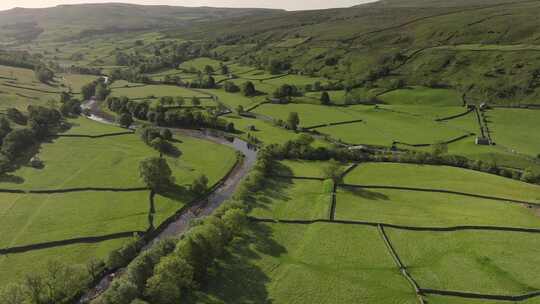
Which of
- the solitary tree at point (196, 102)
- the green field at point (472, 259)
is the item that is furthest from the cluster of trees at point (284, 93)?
the green field at point (472, 259)

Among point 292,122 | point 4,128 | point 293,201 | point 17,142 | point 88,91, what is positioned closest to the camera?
point 293,201

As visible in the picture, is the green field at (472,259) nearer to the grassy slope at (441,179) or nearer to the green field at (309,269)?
the green field at (309,269)

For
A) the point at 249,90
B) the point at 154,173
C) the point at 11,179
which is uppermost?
the point at 249,90

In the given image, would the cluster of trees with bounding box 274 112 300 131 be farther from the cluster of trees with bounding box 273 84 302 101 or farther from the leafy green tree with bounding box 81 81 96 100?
the leafy green tree with bounding box 81 81 96 100

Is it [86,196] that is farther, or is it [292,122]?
[292,122]

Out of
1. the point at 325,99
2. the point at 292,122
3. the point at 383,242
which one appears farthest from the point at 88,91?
the point at 383,242

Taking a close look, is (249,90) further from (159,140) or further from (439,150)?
(439,150)
